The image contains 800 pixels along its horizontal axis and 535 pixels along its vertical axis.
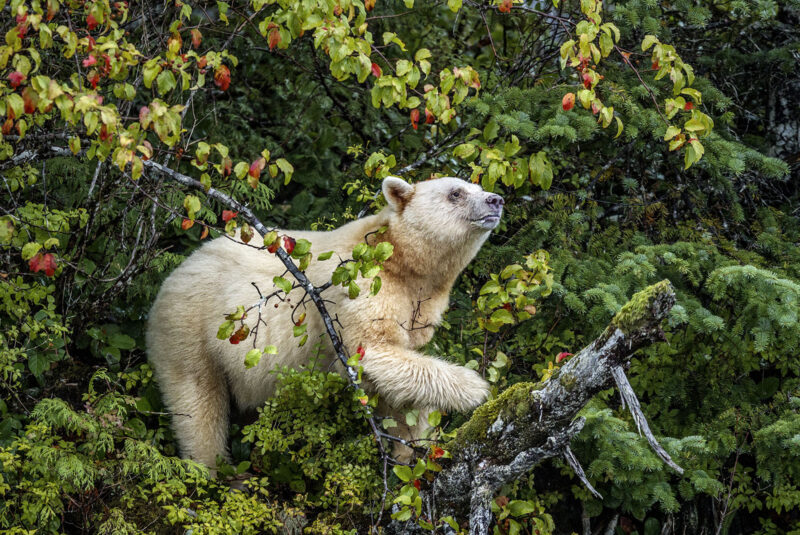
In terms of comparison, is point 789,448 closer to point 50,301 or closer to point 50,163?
point 50,301

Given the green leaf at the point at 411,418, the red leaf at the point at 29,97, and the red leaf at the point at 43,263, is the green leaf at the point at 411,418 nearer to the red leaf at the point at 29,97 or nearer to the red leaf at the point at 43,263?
the red leaf at the point at 43,263

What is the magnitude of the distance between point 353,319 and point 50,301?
1.97 meters

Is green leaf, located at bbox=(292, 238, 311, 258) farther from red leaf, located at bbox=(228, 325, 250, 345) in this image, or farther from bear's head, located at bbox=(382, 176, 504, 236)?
bear's head, located at bbox=(382, 176, 504, 236)

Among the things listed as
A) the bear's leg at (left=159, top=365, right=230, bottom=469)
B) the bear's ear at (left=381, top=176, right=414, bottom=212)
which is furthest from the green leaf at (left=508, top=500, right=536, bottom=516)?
the bear's leg at (left=159, top=365, right=230, bottom=469)

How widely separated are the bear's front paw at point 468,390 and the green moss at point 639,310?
128 cm

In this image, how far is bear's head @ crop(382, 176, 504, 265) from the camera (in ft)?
15.7

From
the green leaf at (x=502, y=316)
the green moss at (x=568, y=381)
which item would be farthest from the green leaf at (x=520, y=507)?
the green leaf at (x=502, y=316)

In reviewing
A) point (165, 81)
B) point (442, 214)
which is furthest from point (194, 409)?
point (165, 81)

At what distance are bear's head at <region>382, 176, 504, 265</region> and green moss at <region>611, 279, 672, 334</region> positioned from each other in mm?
1621

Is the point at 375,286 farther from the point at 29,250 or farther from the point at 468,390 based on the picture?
the point at 29,250

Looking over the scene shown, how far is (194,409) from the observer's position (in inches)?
205

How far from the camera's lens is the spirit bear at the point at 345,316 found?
14.5ft

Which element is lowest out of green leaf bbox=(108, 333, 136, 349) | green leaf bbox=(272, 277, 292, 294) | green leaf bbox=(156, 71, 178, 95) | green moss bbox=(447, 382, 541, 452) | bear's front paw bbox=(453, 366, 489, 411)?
green leaf bbox=(108, 333, 136, 349)

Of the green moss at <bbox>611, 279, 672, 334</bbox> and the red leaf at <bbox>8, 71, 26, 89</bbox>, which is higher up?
the red leaf at <bbox>8, 71, 26, 89</bbox>
